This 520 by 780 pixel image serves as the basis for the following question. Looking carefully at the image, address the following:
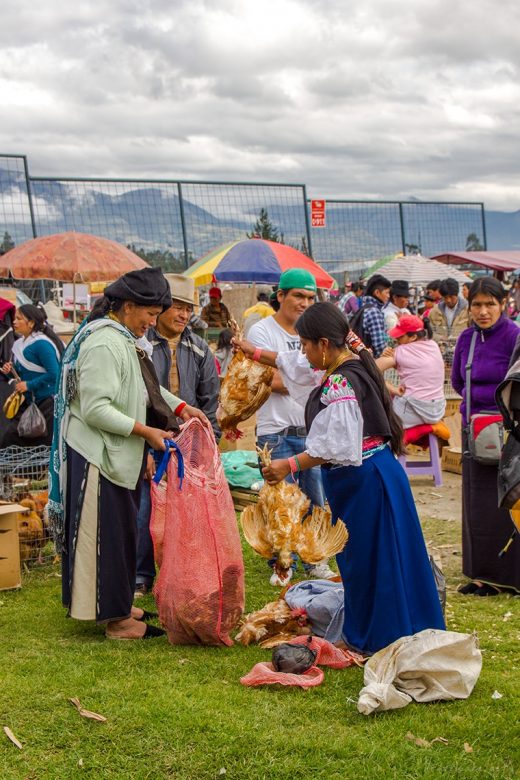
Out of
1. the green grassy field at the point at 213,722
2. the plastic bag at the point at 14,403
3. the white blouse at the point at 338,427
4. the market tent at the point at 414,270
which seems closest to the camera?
the green grassy field at the point at 213,722

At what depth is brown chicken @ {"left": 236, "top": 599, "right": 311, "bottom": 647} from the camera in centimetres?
487

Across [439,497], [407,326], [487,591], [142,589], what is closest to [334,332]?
[142,589]

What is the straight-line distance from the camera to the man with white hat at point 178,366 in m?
5.88

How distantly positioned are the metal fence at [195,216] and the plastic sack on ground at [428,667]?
13466 mm

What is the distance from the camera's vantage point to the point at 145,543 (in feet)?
19.5

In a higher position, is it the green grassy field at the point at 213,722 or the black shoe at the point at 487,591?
the green grassy field at the point at 213,722

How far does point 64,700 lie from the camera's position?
404cm

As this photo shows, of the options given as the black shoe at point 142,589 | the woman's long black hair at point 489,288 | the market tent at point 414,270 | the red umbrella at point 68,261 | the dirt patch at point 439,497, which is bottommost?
the dirt patch at point 439,497

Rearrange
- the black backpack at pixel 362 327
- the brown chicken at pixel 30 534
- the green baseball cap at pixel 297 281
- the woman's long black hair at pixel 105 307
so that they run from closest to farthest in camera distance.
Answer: the woman's long black hair at pixel 105 307
the green baseball cap at pixel 297 281
the brown chicken at pixel 30 534
the black backpack at pixel 362 327

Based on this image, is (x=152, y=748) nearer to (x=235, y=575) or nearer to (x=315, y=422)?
(x=235, y=575)

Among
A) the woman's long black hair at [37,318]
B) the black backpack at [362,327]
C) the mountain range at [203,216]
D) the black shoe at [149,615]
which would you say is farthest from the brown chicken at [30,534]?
the mountain range at [203,216]

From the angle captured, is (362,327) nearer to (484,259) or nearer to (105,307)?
(105,307)

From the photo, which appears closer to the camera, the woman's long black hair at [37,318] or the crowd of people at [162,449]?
the crowd of people at [162,449]

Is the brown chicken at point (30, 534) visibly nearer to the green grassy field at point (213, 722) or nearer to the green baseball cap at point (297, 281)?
the green grassy field at point (213, 722)
